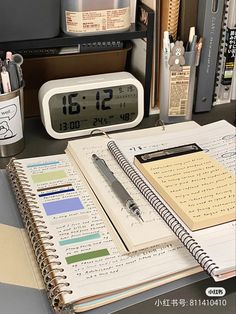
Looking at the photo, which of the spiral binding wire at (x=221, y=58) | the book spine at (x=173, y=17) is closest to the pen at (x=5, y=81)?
the book spine at (x=173, y=17)

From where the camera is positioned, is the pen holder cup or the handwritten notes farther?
the pen holder cup

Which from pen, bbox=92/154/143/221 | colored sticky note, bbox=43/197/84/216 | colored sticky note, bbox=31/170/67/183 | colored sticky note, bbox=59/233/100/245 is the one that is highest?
pen, bbox=92/154/143/221

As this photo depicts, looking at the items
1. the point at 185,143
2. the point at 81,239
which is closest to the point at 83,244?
the point at 81,239

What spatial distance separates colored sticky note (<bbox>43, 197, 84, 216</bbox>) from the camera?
28.4 inches

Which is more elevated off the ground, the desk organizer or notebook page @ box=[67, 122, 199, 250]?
the desk organizer

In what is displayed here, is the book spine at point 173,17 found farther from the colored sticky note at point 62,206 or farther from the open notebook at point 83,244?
the colored sticky note at point 62,206

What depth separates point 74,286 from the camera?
59cm

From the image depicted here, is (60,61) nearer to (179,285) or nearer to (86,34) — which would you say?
(86,34)

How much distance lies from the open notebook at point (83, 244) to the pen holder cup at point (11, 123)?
68 mm

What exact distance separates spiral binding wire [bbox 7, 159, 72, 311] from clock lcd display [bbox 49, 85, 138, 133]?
16cm

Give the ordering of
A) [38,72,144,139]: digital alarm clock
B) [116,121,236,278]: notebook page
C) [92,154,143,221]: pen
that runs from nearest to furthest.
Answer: [92,154,143,221]: pen < [116,121,236,278]: notebook page < [38,72,144,139]: digital alarm clock

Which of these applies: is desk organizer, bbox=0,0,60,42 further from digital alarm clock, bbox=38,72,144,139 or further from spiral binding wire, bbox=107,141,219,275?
spiral binding wire, bbox=107,141,219,275

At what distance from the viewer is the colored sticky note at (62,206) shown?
720 millimetres

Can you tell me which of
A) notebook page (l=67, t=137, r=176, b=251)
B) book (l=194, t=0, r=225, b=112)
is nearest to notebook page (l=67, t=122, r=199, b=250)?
notebook page (l=67, t=137, r=176, b=251)
